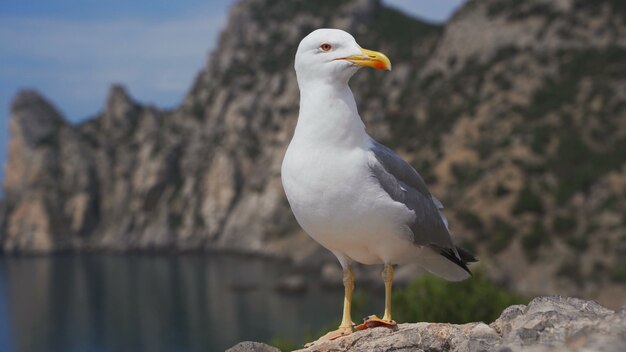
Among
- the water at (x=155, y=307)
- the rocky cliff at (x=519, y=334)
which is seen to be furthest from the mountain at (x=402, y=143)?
the rocky cliff at (x=519, y=334)

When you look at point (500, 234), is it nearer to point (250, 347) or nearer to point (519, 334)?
point (250, 347)

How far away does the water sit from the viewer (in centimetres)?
3512

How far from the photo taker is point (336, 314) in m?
37.6

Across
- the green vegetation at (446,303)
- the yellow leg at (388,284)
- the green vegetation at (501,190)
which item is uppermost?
the yellow leg at (388,284)

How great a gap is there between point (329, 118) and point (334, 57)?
1.37 feet

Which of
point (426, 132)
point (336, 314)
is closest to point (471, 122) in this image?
point (426, 132)

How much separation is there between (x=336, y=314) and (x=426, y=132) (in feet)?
70.3

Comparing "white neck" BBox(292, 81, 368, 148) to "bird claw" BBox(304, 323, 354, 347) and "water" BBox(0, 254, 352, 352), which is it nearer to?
"bird claw" BBox(304, 323, 354, 347)

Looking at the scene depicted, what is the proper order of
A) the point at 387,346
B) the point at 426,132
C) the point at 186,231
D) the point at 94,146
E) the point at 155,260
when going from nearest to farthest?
the point at 387,346
the point at 426,132
the point at 155,260
the point at 186,231
the point at 94,146

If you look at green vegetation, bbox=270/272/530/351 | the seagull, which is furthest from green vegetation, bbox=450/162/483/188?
the seagull

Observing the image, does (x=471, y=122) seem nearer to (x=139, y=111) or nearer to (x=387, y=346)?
A: (x=387, y=346)

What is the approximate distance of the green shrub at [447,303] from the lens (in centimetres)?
1522

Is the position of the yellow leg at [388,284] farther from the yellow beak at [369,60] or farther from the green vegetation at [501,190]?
the green vegetation at [501,190]

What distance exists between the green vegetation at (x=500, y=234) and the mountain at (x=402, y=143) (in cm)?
7
